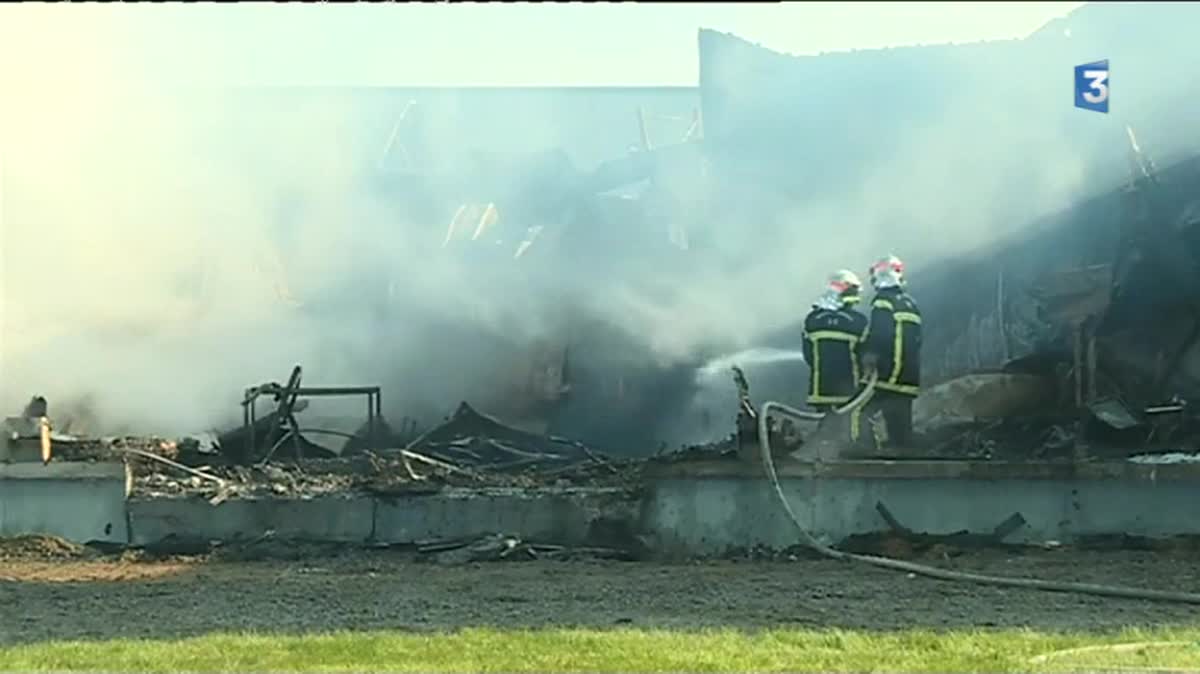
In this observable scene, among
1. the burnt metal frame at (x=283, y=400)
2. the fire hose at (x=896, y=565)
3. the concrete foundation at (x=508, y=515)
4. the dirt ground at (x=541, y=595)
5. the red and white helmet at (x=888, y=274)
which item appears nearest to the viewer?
the dirt ground at (x=541, y=595)

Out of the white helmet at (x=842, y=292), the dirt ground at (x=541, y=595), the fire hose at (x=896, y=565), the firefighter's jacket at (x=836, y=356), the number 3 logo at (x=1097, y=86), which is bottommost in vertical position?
the dirt ground at (x=541, y=595)

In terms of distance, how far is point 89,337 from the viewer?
1652 cm

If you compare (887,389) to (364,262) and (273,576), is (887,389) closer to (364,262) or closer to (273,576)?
(273,576)

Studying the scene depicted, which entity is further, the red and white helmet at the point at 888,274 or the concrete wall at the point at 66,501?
the concrete wall at the point at 66,501

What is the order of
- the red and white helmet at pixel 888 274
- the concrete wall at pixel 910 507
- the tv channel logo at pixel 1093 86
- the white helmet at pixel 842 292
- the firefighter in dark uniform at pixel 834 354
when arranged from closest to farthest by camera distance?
1. the concrete wall at pixel 910 507
2. the red and white helmet at pixel 888 274
3. the firefighter in dark uniform at pixel 834 354
4. the white helmet at pixel 842 292
5. the tv channel logo at pixel 1093 86

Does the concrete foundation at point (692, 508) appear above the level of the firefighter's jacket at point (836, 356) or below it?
below

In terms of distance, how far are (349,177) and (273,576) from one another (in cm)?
941

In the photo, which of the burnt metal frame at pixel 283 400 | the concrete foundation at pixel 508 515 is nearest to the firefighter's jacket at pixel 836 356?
the concrete foundation at pixel 508 515

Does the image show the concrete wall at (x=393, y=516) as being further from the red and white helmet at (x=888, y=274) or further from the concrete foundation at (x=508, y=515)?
the red and white helmet at (x=888, y=274)

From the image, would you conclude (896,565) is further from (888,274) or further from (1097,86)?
(1097,86)

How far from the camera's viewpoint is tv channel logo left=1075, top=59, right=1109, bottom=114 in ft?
50.1

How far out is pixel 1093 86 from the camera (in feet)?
50.4

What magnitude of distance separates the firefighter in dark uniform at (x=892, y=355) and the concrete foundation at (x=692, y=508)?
2.86 ft

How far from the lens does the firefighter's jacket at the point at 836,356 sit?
1168cm
